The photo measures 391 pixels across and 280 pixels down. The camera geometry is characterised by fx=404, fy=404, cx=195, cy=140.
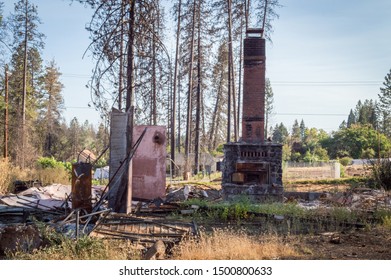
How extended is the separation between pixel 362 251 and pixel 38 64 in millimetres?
8441

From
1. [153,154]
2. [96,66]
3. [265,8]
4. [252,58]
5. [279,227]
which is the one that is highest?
[265,8]

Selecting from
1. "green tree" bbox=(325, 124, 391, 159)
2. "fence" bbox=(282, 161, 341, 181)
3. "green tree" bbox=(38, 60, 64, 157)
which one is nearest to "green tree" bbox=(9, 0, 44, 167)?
"green tree" bbox=(38, 60, 64, 157)

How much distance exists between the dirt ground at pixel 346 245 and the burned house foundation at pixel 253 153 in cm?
479

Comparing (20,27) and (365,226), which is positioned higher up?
(20,27)

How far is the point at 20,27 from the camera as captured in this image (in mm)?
9633

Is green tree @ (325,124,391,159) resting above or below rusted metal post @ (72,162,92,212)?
above

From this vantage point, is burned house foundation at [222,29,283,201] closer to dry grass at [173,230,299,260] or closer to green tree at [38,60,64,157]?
green tree at [38,60,64,157]

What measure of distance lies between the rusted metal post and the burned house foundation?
4.78m

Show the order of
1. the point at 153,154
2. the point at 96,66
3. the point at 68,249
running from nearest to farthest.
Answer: the point at 68,249 < the point at 96,66 < the point at 153,154

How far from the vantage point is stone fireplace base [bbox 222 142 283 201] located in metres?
11.2

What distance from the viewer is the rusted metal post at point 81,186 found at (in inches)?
281
